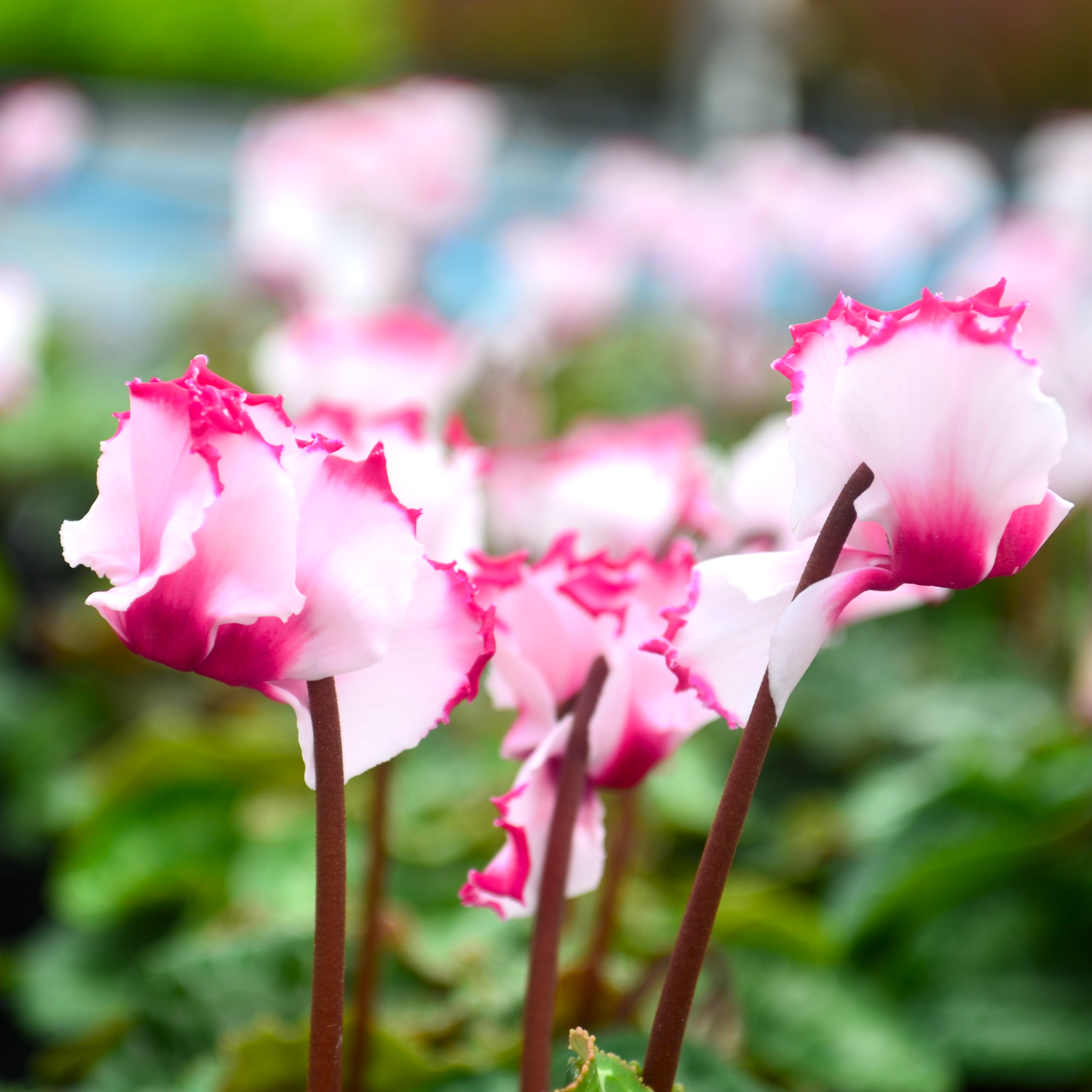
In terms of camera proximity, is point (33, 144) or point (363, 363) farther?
point (33, 144)

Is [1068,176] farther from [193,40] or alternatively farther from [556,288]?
[193,40]

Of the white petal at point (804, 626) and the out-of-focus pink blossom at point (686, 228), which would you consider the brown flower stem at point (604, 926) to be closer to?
the white petal at point (804, 626)

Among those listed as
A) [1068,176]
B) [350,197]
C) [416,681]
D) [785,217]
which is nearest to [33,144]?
[350,197]

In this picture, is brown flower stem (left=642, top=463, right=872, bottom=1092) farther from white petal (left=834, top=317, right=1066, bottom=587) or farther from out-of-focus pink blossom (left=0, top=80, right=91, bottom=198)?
out-of-focus pink blossom (left=0, top=80, right=91, bottom=198)

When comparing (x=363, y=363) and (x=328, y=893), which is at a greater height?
(x=363, y=363)

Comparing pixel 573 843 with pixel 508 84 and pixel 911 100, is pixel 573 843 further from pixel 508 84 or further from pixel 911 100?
pixel 508 84

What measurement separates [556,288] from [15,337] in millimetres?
848

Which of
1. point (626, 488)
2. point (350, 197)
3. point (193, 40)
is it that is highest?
point (193, 40)

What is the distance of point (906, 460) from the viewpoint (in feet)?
0.99

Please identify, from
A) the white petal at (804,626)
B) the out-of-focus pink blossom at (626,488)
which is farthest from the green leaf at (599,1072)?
the out-of-focus pink blossom at (626,488)

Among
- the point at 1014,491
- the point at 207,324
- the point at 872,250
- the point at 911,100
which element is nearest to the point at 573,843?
the point at 1014,491

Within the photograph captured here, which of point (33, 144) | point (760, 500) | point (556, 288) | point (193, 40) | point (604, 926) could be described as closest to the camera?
point (760, 500)

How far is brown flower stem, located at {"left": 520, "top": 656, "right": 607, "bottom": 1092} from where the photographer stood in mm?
401

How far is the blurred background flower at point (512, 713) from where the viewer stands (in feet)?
2.14
